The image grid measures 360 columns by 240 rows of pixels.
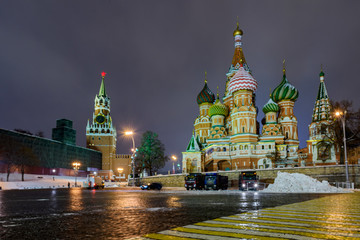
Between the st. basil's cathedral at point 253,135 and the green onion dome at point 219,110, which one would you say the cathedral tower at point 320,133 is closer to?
the st. basil's cathedral at point 253,135

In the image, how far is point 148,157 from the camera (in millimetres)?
67625

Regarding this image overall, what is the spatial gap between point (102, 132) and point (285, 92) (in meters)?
80.8

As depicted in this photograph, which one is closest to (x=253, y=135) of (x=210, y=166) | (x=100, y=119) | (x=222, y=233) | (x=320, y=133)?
(x=210, y=166)

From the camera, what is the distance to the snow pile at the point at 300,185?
27.7 metres

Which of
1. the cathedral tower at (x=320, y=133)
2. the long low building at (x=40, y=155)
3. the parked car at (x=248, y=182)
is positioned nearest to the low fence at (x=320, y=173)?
the parked car at (x=248, y=182)

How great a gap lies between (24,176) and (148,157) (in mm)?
27678

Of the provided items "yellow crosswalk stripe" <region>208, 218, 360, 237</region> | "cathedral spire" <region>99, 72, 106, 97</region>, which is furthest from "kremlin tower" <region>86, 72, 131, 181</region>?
"yellow crosswalk stripe" <region>208, 218, 360, 237</region>

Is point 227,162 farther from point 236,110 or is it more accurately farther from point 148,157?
point 148,157

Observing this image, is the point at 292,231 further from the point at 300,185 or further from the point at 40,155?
the point at 40,155

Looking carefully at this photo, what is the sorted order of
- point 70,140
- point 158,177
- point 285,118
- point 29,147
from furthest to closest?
point 70,140 → point 29,147 → point 285,118 → point 158,177

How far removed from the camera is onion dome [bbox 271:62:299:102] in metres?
65.4

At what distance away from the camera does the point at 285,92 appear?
215 ft

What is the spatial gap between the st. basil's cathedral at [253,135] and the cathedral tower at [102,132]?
59.8 metres

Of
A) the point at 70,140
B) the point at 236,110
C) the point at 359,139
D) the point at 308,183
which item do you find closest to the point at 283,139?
the point at 236,110
